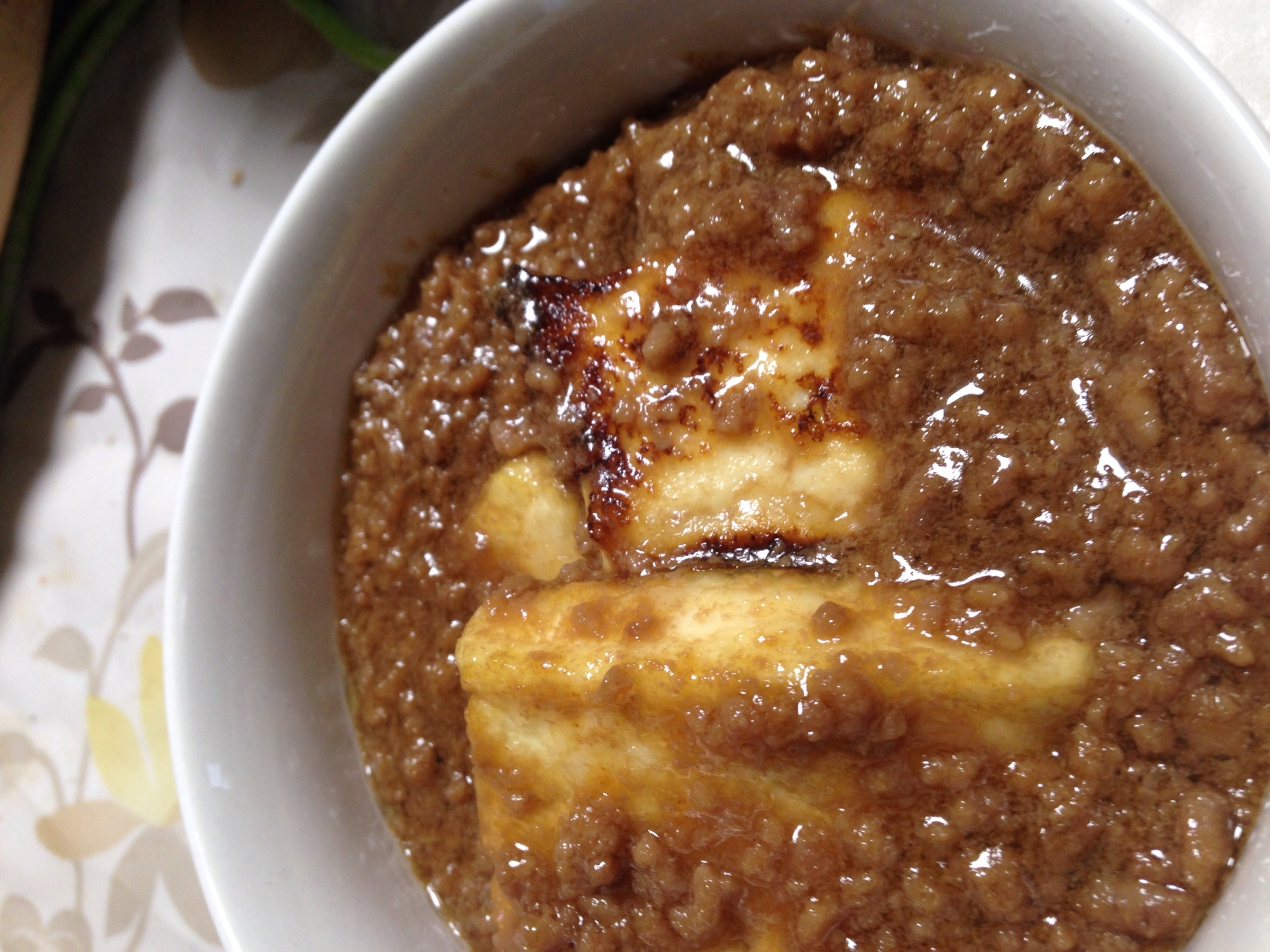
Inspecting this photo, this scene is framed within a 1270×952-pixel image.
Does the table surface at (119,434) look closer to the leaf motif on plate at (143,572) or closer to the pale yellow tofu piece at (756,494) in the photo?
the leaf motif on plate at (143,572)

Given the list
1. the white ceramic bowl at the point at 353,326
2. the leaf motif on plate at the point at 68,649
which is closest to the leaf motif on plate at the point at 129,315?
the leaf motif on plate at the point at 68,649

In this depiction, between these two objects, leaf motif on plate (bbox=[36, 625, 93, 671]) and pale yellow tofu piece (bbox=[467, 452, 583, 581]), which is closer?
pale yellow tofu piece (bbox=[467, 452, 583, 581])

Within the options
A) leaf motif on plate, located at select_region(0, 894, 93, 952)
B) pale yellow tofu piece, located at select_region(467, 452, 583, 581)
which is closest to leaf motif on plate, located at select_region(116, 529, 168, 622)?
leaf motif on plate, located at select_region(0, 894, 93, 952)

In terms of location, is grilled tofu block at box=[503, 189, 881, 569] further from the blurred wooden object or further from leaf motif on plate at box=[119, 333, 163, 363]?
the blurred wooden object

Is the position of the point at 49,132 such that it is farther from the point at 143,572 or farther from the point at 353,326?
the point at 353,326

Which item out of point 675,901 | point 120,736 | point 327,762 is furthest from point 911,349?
point 120,736

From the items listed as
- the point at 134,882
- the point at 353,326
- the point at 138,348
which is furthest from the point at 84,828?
the point at 353,326
